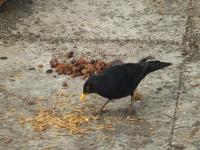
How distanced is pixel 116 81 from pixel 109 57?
1522mm

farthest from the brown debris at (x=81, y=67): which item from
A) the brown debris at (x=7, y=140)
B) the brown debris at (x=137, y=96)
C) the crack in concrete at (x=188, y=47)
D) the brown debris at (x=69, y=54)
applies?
the brown debris at (x=7, y=140)

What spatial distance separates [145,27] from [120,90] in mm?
2475

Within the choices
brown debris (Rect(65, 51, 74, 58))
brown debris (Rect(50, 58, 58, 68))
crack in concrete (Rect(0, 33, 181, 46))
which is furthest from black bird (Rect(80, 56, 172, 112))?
crack in concrete (Rect(0, 33, 181, 46))

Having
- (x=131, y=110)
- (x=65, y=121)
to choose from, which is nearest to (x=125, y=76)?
(x=131, y=110)

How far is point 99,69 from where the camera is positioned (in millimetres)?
6367

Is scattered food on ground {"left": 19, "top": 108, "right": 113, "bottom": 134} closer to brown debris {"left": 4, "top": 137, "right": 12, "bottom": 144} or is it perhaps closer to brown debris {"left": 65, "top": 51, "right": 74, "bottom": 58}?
brown debris {"left": 4, "top": 137, "right": 12, "bottom": 144}

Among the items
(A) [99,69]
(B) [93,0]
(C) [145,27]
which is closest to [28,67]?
(A) [99,69]

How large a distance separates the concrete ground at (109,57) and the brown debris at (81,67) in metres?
0.08

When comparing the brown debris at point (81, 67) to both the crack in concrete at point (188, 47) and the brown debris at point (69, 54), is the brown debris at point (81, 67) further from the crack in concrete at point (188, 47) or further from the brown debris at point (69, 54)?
the crack in concrete at point (188, 47)

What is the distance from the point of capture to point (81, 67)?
21.2 feet

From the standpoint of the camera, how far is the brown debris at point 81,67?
6348 millimetres

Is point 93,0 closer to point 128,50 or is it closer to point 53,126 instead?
point 128,50

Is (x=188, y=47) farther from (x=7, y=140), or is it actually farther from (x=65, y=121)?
(x=7, y=140)

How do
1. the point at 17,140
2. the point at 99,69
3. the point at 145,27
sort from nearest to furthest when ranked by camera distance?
the point at 17,140
the point at 99,69
the point at 145,27
